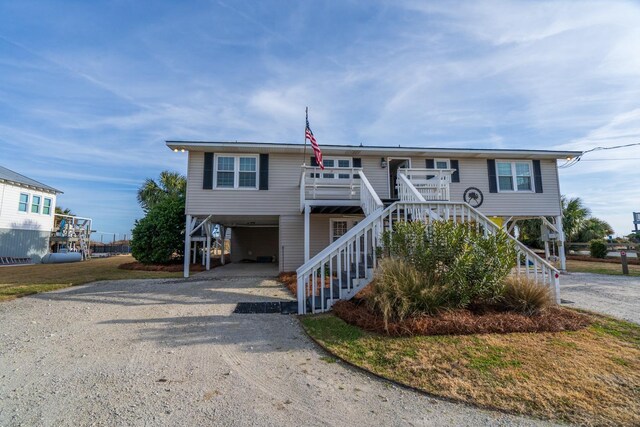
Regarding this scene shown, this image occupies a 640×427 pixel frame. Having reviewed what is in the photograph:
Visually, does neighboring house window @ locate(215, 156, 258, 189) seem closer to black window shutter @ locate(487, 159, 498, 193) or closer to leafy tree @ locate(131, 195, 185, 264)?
leafy tree @ locate(131, 195, 185, 264)

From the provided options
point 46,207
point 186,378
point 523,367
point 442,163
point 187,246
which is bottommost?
point 186,378

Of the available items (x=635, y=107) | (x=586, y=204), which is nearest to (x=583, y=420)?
(x=635, y=107)

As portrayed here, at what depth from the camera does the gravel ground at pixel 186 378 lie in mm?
2293

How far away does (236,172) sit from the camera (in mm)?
11617

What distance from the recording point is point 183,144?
10.9m

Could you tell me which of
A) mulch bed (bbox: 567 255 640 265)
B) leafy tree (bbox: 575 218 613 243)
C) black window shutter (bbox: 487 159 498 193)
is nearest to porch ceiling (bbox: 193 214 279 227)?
black window shutter (bbox: 487 159 498 193)

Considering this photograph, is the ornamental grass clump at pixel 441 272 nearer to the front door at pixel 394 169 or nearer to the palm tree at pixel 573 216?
the front door at pixel 394 169

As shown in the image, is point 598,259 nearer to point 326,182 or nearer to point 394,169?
point 394,169

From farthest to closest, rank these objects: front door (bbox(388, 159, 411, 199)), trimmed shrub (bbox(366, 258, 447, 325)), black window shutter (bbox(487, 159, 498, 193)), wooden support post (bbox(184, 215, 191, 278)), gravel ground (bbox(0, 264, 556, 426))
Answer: front door (bbox(388, 159, 411, 199)) → black window shutter (bbox(487, 159, 498, 193)) → wooden support post (bbox(184, 215, 191, 278)) → trimmed shrub (bbox(366, 258, 447, 325)) → gravel ground (bbox(0, 264, 556, 426))

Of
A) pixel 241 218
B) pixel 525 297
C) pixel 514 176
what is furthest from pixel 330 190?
pixel 514 176

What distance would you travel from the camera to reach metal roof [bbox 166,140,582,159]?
11062 millimetres

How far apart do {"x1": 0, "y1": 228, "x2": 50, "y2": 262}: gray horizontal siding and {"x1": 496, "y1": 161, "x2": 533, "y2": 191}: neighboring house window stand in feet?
90.2

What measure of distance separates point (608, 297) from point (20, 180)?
95.5ft

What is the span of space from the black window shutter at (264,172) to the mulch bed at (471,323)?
7.97 metres
